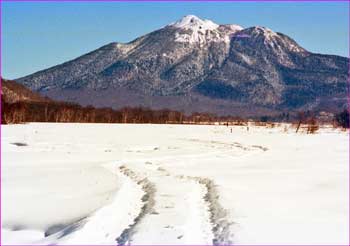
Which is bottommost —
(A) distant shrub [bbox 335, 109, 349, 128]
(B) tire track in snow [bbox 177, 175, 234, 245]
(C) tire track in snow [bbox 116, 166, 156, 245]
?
(C) tire track in snow [bbox 116, 166, 156, 245]

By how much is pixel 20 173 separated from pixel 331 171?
13.7m

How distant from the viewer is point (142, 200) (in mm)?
16344

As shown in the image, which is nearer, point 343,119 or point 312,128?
point 312,128

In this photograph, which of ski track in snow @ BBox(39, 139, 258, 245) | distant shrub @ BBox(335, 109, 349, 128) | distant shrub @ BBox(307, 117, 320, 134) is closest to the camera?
ski track in snow @ BBox(39, 139, 258, 245)

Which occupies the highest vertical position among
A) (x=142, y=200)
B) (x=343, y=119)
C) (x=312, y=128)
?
(x=343, y=119)

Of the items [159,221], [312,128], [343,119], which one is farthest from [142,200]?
[343,119]

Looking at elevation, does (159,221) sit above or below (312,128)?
below

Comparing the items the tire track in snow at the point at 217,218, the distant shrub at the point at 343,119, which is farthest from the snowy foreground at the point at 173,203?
the distant shrub at the point at 343,119

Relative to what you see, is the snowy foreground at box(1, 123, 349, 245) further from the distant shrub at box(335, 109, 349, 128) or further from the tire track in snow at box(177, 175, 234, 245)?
the distant shrub at box(335, 109, 349, 128)

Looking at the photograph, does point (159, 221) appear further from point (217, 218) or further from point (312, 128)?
point (312, 128)

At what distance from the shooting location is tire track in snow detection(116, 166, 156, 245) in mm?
11867

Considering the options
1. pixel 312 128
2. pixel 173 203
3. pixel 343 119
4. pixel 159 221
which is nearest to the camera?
pixel 159 221

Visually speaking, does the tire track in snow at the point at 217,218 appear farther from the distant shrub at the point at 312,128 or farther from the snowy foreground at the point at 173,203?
the distant shrub at the point at 312,128

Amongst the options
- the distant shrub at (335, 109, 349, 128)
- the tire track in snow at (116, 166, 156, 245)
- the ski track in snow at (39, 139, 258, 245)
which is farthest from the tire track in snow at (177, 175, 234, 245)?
the distant shrub at (335, 109, 349, 128)
